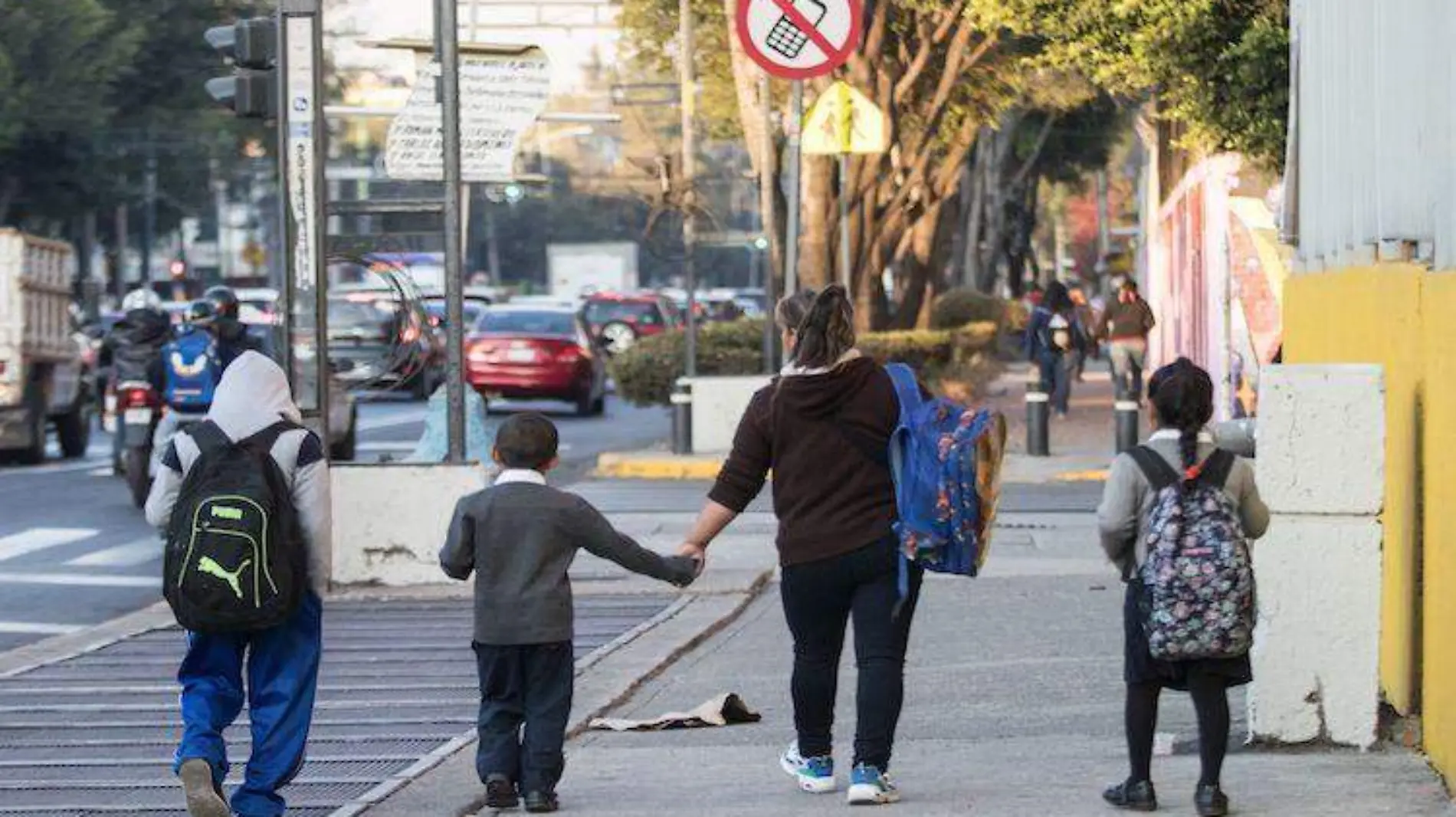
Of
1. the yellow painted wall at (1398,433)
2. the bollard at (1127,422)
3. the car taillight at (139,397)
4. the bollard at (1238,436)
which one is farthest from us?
the bollard at (1127,422)

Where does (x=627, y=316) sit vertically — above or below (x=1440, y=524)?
below

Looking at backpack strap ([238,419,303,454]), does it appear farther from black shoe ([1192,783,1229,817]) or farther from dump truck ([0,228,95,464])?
dump truck ([0,228,95,464])

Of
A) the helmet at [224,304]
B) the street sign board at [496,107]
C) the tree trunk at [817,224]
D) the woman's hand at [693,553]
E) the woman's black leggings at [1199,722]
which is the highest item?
the street sign board at [496,107]

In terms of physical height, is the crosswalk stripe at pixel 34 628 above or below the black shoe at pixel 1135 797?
below

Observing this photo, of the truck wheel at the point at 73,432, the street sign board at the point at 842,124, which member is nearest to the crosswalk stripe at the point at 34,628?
the street sign board at the point at 842,124

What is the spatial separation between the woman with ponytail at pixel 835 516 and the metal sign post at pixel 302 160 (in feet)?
23.9

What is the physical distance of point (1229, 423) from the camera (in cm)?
1080

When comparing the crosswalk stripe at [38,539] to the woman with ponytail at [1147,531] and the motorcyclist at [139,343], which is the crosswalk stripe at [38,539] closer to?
the motorcyclist at [139,343]

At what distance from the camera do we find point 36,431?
95.7ft

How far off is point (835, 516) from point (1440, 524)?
1.82 meters

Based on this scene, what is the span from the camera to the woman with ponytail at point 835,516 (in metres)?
9.08

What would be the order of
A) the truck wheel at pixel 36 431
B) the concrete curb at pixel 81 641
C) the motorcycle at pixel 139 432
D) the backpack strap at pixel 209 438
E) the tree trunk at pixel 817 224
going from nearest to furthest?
the backpack strap at pixel 209 438, the concrete curb at pixel 81 641, the motorcycle at pixel 139 432, the truck wheel at pixel 36 431, the tree trunk at pixel 817 224

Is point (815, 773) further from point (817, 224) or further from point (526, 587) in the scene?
point (817, 224)

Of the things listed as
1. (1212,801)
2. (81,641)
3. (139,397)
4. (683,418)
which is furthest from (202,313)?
(1212,801)
